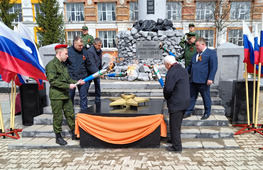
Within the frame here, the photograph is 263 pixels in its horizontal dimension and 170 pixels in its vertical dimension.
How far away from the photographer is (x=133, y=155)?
13.1 feet

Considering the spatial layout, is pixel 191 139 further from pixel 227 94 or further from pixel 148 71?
pixel 148 71

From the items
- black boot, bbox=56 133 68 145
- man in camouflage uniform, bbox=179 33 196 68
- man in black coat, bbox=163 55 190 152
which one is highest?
man in camouflage uniform, bbox=179 33 196 68

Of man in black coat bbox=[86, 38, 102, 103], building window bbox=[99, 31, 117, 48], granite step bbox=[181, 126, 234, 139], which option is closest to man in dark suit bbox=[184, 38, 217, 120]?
granite step bbox=[181, 126, 234, 139]

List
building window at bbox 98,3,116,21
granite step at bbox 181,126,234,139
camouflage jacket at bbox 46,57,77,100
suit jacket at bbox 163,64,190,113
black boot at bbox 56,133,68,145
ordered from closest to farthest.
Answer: suit jacket at bbox 163,64,190,113 < camouflage jacket at bbox 46,57,77,100 < black boot at bbox 56,133,68,145 < granite step at bbox 181,126,234,139 < building window at bbox 98,3,116,21

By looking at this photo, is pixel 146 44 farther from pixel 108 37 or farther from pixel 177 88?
pixel 108 37

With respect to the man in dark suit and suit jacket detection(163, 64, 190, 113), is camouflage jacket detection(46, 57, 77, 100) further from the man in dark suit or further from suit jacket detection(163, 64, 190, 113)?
the man in dark suit

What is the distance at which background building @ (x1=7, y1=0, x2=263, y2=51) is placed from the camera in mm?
22578

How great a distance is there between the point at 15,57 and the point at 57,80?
123 centimetres

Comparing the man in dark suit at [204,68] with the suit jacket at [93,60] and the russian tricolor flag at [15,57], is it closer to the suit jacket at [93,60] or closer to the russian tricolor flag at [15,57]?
the suit jacket at [93,60]

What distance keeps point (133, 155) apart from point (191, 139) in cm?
149

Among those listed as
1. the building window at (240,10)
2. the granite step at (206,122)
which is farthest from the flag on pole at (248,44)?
the building window at (240,10)

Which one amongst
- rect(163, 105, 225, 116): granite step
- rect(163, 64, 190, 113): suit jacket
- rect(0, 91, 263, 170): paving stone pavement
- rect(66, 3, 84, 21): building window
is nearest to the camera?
rect(0, 91, 263, 170): paving stone pavement

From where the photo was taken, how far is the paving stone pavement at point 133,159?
3.59 m

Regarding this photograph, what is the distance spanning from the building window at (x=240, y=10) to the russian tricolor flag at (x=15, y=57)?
2380 cm
